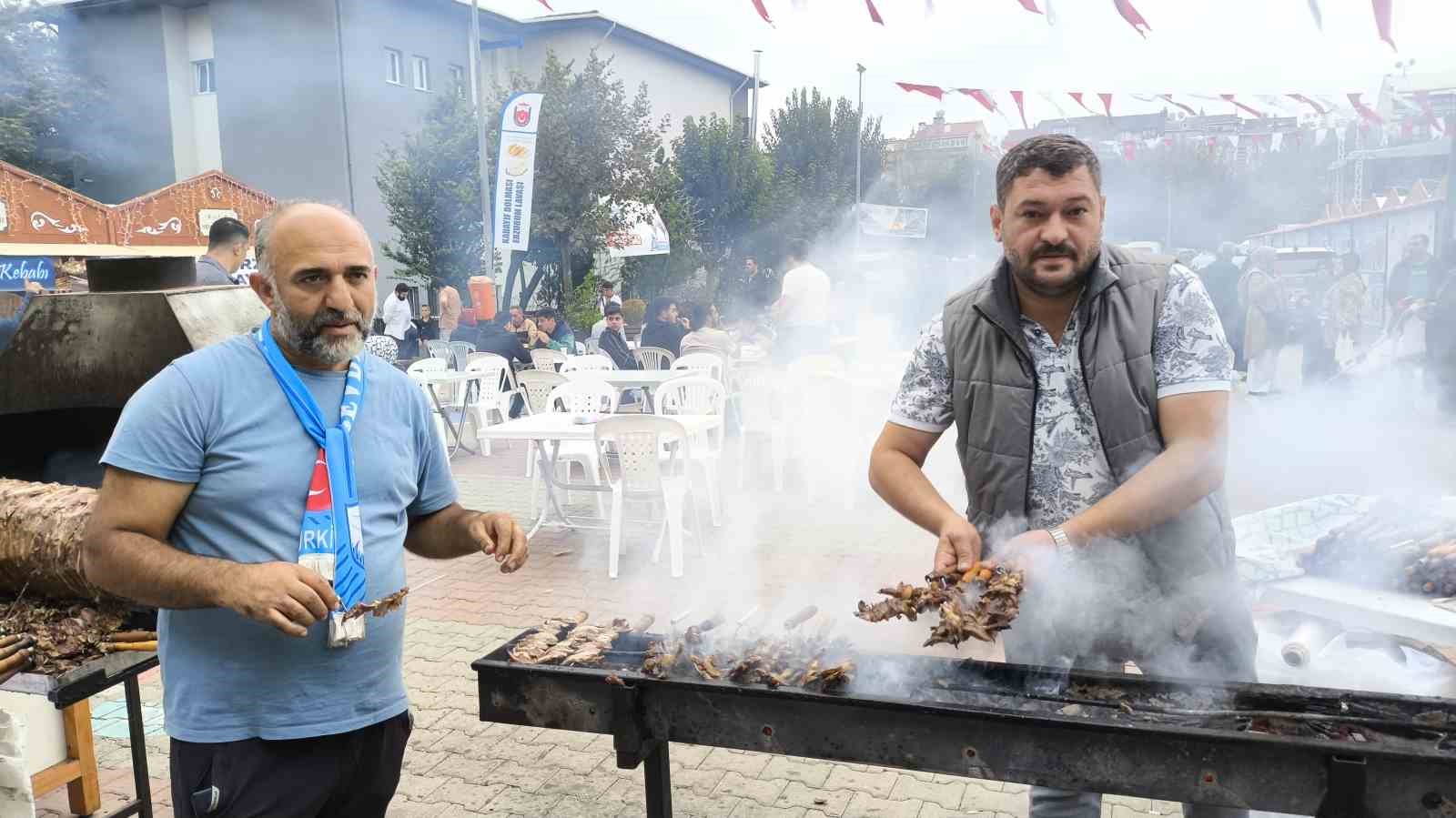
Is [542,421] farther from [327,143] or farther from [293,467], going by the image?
[327,143]

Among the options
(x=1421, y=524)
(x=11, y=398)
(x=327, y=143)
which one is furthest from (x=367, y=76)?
(x=1421, y=524)

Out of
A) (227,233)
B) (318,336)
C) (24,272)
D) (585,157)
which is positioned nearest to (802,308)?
(227,233)

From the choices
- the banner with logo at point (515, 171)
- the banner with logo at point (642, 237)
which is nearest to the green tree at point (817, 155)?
the banner with logo at point (642, 237)

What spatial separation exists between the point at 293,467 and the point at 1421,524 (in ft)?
16.4

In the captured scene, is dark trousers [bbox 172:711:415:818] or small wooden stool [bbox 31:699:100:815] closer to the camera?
dark trousers [bbox 172:711:415:818]

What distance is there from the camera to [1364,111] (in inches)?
406

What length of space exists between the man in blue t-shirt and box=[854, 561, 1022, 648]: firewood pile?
1.30 meters

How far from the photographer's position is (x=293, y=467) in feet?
6.80

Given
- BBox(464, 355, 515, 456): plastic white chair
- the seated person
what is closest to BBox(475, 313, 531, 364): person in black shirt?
BBox(464, 355, 515, 456): plastic white chair

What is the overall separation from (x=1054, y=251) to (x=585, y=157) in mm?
20706

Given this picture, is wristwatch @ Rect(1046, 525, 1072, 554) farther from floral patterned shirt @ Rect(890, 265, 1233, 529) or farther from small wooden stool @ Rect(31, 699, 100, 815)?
small wooden stool @ Rect(31, 699, 100, 815)

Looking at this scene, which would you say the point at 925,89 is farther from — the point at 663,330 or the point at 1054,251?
the point at 1054,251

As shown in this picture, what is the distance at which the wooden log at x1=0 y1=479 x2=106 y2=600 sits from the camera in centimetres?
274

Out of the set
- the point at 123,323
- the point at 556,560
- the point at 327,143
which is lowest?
the point at 556,560
